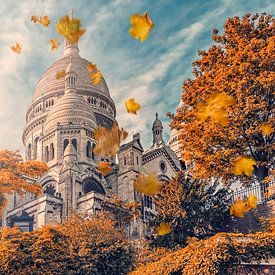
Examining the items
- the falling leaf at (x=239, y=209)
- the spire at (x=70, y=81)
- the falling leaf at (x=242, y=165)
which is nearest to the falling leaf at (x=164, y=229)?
the falling leaf at (x=239, y=209)

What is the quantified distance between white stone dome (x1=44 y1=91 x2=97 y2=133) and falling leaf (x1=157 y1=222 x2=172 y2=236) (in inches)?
1219

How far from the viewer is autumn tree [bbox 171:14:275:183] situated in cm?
2414

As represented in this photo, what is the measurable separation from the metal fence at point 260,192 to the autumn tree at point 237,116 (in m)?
0.56

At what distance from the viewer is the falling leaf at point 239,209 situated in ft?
79.8

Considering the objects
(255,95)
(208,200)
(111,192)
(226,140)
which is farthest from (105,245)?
(111,192)

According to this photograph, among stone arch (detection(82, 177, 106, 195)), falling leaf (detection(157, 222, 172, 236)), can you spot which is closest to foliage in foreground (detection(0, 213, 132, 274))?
falling leaf (detection(157, 222, 172, 236))

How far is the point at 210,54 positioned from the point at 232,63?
1652 mm

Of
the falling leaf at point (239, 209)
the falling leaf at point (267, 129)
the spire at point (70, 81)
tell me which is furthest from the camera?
the spire at point (70, 81)

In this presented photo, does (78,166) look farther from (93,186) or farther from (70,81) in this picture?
(70,81)

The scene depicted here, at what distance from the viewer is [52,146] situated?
185ft

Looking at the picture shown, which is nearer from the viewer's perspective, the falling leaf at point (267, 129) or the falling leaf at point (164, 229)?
the falling leaf at point (267, 129)

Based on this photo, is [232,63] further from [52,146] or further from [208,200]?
[52,146]

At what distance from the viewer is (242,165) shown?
24.5 m

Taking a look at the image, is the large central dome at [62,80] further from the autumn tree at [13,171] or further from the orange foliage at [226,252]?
the orange foliage at [226,252]
